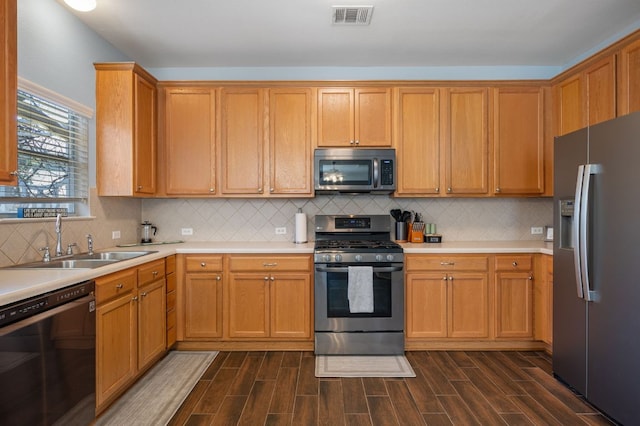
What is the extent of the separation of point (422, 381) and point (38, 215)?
2940mm

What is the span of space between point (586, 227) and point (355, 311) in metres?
1.78

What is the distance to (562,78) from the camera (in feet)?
10.9

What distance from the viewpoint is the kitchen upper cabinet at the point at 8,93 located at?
166cm

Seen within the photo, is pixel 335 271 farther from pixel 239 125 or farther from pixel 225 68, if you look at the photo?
pixel 225 68

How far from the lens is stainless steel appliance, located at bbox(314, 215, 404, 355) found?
312cm

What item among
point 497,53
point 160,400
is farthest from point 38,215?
point 497,53

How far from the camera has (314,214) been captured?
151 inches

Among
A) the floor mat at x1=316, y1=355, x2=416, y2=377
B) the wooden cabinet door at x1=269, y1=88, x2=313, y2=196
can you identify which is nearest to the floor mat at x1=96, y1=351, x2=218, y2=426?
the floor mat at x1=316, y1=355, x2=416, y2=377

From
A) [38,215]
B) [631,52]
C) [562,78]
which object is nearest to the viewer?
[38,215]

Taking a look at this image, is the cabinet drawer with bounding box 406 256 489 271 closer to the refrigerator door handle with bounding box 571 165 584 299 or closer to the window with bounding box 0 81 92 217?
the refrigerator door handle with bounding box 571 165 584 299

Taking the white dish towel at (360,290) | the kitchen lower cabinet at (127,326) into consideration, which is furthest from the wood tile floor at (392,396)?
the white dish towel at (360,290)

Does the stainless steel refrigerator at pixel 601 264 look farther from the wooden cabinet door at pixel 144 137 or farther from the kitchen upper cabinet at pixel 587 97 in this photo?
the wooden cabinet door at pixel 144 137

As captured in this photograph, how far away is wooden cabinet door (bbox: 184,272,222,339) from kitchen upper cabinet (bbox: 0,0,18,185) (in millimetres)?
1697

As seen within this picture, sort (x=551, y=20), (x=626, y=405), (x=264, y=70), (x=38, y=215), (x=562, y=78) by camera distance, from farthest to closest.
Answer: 1. (x=264, y=70)
2. (x=562, y=78)
3. (x=551, y=20)
4. (x=38, y=215)
5. (x=626, y=405)
